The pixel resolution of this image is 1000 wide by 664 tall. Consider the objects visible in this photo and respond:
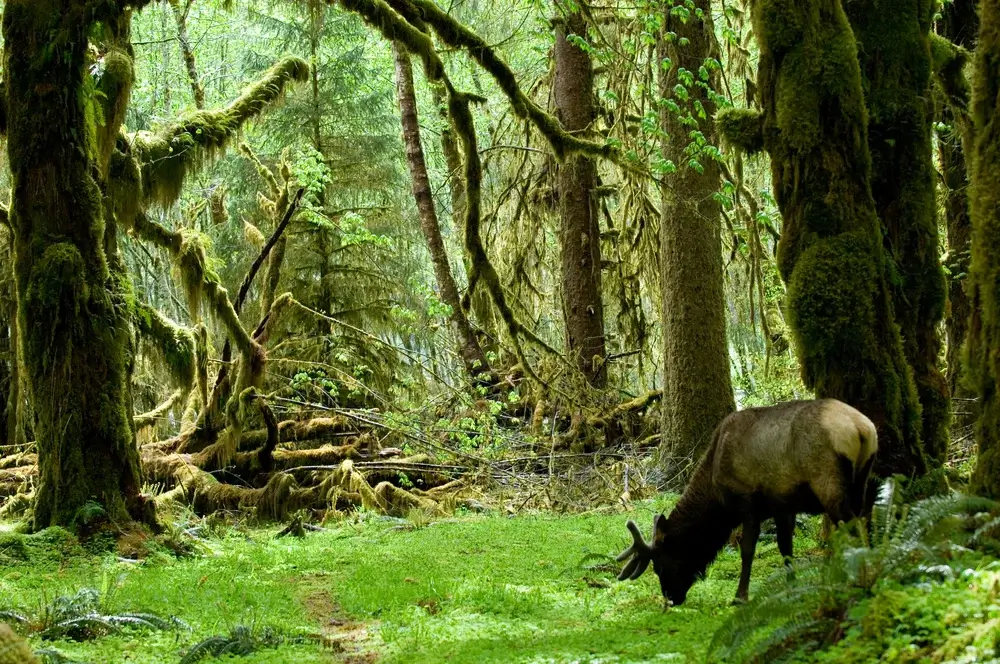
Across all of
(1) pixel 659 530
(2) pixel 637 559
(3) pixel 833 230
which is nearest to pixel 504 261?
(3) pixel 833 230

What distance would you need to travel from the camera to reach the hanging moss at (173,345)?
40.5 ft

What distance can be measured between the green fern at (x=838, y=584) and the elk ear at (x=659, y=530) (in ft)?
8.42

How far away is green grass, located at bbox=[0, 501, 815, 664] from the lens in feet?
17.8

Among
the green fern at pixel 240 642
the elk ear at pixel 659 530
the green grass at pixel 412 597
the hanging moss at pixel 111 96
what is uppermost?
the hanging moss at pixel 111 96

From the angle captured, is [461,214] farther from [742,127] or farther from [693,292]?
[742,127]

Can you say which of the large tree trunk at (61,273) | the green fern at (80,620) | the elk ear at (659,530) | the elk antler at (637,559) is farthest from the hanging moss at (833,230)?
the large tree trunk at (61,273)

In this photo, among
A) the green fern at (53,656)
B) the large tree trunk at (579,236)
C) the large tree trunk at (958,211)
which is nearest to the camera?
the green fern at (53,656)

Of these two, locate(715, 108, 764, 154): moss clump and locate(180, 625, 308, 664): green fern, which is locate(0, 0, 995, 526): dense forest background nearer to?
locate(715, 108, 764, 154): moss clump

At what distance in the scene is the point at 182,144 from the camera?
12.0 metres

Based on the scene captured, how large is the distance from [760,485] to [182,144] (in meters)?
9.12

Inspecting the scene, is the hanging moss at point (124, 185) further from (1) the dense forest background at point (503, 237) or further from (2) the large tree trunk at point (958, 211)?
(2) the large tree trunk at point (958, 211)

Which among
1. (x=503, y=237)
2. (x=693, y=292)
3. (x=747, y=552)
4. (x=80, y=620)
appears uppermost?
(x=503, y=237)

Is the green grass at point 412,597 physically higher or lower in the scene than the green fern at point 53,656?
lower

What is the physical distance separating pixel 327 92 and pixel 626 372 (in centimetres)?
918
